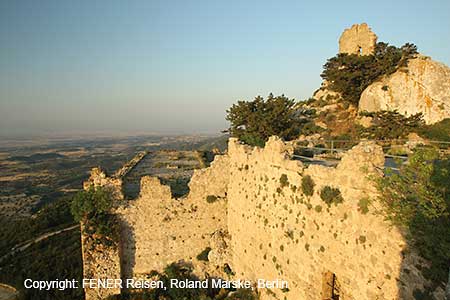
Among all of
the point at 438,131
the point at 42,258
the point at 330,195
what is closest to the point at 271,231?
the point at 330,195

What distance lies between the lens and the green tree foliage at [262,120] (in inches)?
794

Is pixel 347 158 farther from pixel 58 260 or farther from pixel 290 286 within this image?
pixel 58 260

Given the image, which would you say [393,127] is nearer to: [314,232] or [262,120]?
[262,120]

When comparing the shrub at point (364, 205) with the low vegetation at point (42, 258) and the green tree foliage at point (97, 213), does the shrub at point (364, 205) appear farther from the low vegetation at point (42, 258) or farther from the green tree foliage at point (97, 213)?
the low vegetation at point (42, 258)

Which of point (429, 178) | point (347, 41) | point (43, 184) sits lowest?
point (43, 184)

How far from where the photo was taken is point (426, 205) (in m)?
4.88

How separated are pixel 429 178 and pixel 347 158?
7.38ft

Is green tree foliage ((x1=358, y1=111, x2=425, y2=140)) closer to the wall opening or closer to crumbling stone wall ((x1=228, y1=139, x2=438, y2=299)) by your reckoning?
crumbling stone wall ((x1=228, y1=139, x2=438, y2=299))

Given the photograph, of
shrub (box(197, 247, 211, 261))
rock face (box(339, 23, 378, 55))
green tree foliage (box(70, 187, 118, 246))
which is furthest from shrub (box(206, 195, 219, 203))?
rock face (box(339, 23, 378, 55))

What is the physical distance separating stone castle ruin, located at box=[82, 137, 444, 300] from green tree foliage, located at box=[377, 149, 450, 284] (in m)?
0.42

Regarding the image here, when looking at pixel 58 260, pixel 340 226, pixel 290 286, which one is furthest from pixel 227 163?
pixel 58 260

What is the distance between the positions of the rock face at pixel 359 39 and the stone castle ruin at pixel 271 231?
23961 mm

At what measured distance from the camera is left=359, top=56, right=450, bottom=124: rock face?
21.3 metres

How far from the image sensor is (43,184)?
58.7m
